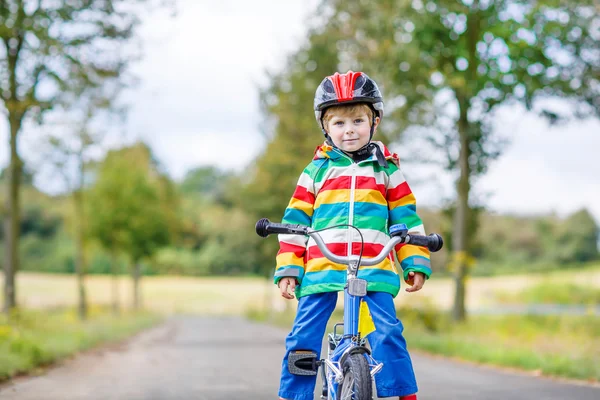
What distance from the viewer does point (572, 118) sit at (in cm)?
1609

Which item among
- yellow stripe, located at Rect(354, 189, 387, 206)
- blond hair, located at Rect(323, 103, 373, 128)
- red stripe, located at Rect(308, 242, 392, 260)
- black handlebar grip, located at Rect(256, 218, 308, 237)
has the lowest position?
red stripe, located at Rect(308, 242, 392, 260)

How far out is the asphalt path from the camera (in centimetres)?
641

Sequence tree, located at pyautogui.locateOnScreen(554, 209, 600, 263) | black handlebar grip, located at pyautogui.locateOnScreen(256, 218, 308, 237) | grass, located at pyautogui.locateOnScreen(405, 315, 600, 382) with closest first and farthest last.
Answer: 1. black handlebar grip, located at pyautogui.locateOnScreen(256, 218, 308, 237)
2. grass, located at pyautogui.locateOnScreen(405, 315, 600, 382)
3. tree, located at pyautogui.locateOnScreen(554, 209, 600, 263)

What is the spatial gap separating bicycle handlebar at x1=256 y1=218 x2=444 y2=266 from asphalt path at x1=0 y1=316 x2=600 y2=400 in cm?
295

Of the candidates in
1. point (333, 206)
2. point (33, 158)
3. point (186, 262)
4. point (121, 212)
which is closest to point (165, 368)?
point (333, 206)

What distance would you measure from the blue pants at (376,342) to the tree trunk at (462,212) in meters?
13.0

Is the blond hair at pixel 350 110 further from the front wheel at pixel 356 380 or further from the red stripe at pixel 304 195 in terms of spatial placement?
the front wheel at pixel 356 380

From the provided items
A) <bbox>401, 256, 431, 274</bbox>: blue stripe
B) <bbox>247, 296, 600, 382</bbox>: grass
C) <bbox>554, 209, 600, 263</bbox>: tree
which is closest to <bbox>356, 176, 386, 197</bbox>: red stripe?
<bbox>401, 256, 431, 274</bbox>: blue stripe

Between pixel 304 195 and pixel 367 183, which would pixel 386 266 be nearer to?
pixel 367 183

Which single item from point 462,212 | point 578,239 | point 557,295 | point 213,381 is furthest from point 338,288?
point 578,239

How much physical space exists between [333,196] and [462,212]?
13252 millimetres

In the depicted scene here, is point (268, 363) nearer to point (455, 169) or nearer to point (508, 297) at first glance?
point (455, 169)

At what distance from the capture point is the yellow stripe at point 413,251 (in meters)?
3.86

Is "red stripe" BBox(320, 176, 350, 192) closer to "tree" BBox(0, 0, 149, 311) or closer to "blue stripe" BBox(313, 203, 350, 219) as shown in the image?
"blue stripe" BBox(313, 203, 350, 219)
